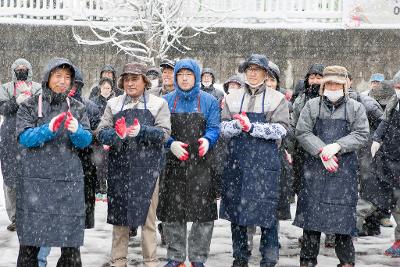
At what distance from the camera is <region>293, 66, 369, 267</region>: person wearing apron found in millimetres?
5773

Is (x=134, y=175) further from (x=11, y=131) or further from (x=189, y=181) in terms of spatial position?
(x=11, y=131)

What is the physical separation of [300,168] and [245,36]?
28.8ft

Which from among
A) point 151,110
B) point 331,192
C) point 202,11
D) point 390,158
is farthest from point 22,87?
point 202,11

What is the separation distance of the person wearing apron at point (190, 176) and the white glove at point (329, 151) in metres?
0.99

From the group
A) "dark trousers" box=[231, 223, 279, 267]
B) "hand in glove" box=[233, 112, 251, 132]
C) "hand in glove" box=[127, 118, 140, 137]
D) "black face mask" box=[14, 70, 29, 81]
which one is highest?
"black face mask" box=[14, 70, 29, 81]

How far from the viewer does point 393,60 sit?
48.0ft

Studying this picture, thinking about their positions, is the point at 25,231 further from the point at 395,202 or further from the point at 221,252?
the point at 395,202

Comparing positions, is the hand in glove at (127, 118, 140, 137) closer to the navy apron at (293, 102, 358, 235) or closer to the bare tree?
the navy apron at (293, 102, 358, 235)

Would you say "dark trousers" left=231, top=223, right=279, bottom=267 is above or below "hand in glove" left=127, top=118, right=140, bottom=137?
below

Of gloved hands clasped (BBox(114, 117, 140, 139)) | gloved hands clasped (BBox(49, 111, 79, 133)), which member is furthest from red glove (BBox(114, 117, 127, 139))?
gloved hands clasped (BBox(49, 111, 79, 133))

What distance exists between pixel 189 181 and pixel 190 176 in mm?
47

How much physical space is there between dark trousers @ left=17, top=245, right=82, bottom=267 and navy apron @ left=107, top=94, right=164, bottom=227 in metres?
0.67

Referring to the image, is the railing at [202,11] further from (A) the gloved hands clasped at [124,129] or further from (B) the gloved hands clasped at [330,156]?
(A) the gloved hands clasped at [124,129]

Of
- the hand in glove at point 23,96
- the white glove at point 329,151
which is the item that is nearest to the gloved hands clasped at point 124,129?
the hand in glove at point 23,96
